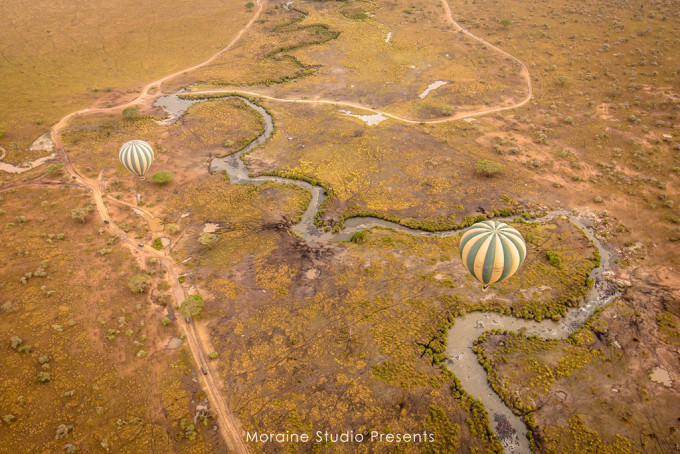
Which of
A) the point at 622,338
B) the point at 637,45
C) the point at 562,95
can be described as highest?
the point at 637,45

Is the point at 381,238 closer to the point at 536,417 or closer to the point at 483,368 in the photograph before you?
the point at 483,368

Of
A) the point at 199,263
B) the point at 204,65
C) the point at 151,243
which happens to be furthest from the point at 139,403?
the point at 204,65

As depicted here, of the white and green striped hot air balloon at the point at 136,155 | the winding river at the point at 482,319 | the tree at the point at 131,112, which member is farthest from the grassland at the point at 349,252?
the white and green striped hot air balloon at the point at 136,155

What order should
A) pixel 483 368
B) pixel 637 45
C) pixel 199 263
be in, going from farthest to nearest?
pixel 637 45 < pixel 199 263 < pixel 483 368

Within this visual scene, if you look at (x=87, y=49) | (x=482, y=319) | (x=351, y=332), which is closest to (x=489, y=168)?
(x=482, y=319)

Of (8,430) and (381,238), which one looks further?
(381,238)

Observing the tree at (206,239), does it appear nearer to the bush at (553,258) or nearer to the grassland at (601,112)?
the bush at (553,258)

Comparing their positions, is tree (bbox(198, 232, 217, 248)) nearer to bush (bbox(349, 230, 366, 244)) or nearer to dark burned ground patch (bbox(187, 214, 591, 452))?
dark burned ground patch (bbox(187, 214, 591, 452))

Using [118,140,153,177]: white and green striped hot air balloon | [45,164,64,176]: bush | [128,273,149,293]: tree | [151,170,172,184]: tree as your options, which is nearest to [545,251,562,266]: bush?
[128,273,149,293]: tree
